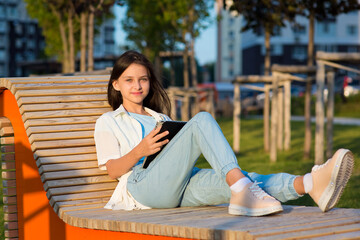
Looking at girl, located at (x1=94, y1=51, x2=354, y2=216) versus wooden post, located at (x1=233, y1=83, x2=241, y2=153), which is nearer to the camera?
girl, located at (x1=94, y1=51, x2=354, y2=216)

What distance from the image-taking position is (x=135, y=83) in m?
4.46

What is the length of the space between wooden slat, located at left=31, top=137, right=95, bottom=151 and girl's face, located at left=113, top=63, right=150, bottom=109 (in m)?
0.48

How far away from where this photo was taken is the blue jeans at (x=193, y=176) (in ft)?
11.9

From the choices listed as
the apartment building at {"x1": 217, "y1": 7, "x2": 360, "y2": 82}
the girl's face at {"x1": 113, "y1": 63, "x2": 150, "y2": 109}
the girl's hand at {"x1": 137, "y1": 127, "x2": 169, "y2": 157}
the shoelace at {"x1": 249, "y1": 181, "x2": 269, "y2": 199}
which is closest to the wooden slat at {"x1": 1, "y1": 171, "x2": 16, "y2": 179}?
the girl's face at {"x1": 113, "y1": 63, "x2": 150, "y2": 109}

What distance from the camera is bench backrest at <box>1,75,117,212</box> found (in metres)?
4.40

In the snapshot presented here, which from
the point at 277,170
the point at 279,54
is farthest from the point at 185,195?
the point at 279,54

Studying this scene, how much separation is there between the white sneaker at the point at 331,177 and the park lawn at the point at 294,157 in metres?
2.90

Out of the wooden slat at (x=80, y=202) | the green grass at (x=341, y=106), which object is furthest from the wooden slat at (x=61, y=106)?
the green grass at (x=341, y=106)

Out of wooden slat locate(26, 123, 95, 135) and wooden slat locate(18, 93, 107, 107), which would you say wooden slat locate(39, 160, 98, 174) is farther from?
wooden slat locate(18, 93, 107, 107)

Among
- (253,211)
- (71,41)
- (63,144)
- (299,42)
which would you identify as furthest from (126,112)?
(299,42)

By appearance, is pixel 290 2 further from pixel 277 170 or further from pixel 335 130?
pixel 335 130

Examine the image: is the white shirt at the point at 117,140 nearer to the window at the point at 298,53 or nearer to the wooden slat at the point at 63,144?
the wooden slat at the point at 63,144

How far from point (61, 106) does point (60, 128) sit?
0.79ft

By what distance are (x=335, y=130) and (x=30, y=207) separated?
1498 centimetres
